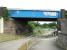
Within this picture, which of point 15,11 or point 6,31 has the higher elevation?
point 15,11

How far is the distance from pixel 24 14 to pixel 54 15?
7.38 m

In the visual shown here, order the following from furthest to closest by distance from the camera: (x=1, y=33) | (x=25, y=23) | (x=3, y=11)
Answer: (x=25, y=23) < (x=3, y=11) < (x=1, y=33)

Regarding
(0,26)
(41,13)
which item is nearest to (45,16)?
(41,13)

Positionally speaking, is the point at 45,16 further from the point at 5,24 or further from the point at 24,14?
the point at 5,24

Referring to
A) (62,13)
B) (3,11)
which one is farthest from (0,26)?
(62,13)

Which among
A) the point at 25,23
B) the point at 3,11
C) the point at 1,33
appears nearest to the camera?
the point at 1,33

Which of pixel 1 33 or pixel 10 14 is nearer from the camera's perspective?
pixel 1 33

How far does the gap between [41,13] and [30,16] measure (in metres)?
2.80

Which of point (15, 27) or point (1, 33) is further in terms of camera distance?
point (15, 27)

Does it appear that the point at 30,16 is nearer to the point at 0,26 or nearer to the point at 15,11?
the point at 15,11

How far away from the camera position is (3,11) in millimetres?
63719

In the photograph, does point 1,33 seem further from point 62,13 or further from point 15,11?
point 62,13

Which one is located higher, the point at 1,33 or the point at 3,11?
the point at 3,11

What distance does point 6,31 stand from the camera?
6069cm
